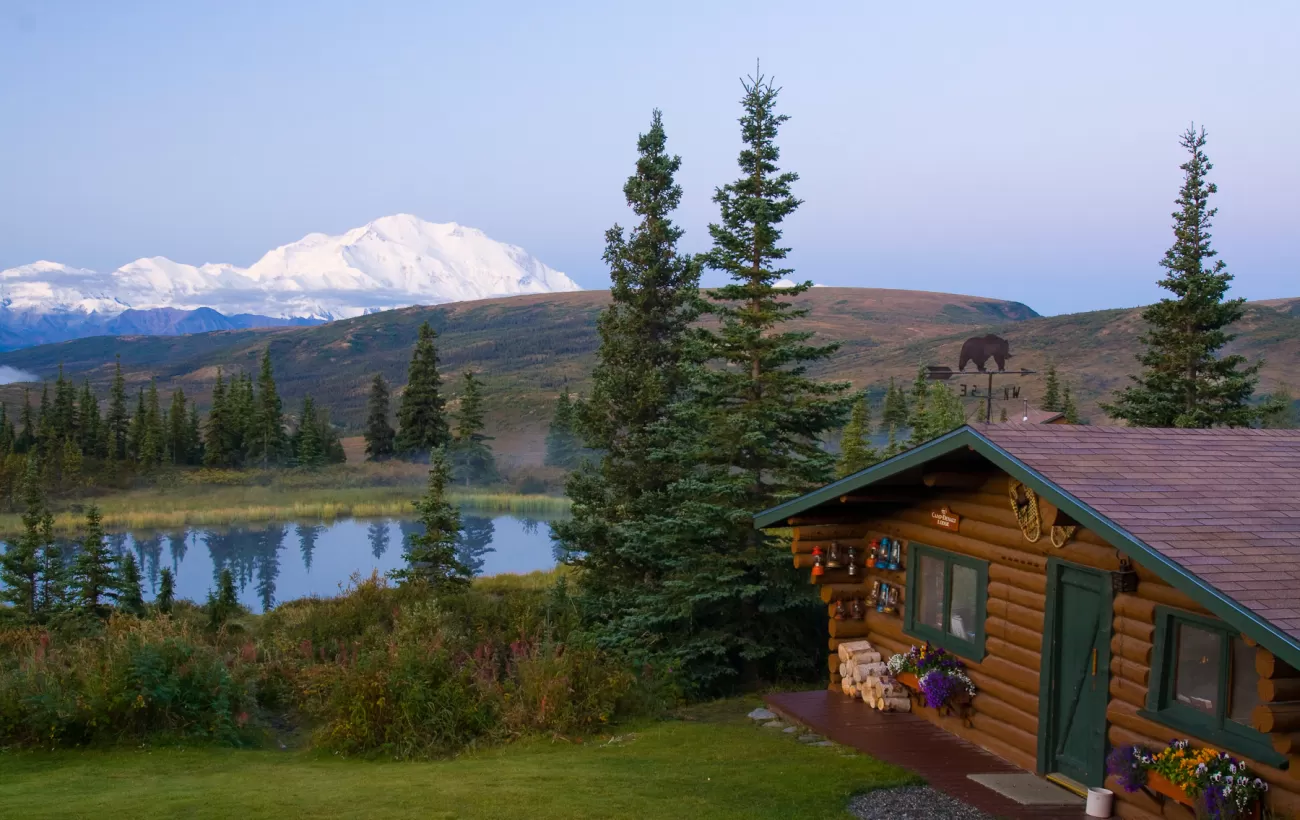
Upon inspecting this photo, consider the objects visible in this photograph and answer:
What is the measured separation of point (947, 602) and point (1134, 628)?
105 inches

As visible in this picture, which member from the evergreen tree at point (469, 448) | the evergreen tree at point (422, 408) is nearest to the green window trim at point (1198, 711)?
the evergreen tree at point (422, 408)

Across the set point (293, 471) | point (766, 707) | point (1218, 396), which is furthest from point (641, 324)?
point (293, 471)

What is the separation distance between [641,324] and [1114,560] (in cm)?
1103

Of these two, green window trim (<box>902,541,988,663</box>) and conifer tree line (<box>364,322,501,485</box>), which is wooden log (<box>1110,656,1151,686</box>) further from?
A: conifer tree line (<box>364,322,501,485</box>)

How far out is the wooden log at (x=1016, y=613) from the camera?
358 inches

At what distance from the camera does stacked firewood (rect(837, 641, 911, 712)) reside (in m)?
11.3

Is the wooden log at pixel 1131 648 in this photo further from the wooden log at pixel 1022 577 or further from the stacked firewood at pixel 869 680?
the stacked firewood at pixel 869 680

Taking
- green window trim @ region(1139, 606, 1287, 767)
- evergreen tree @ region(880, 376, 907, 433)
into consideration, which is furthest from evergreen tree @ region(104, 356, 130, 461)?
green window trim @ region(1139, 606, 1287, 767)

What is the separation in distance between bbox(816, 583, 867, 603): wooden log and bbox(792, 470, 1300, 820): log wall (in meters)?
0.01

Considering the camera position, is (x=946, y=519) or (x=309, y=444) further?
(x=309, y=444)

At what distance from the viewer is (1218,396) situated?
18781 mm

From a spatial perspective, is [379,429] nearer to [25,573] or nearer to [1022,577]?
[25,573]

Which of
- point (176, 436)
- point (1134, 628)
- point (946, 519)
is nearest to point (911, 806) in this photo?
point (1134, 628)

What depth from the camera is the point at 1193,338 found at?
18.9 metres
